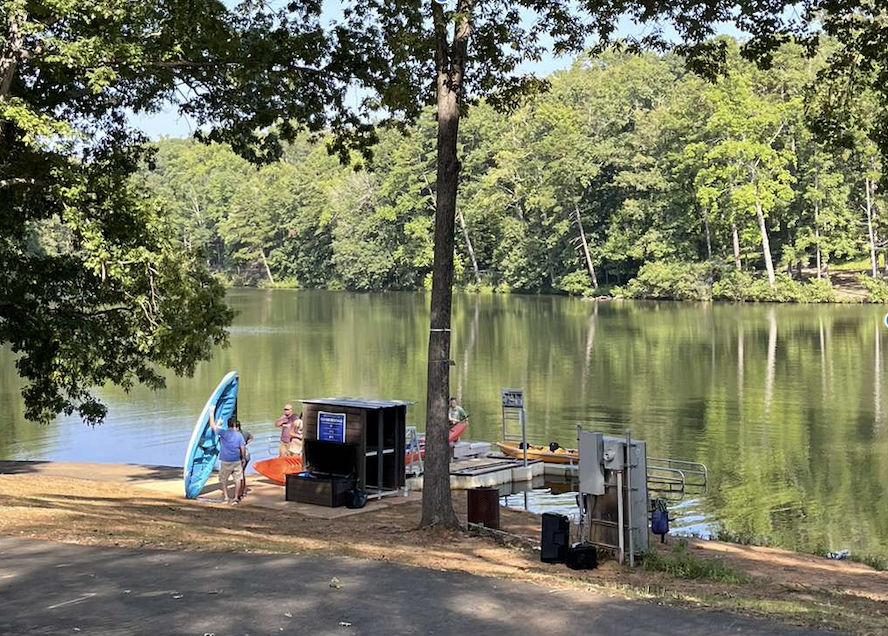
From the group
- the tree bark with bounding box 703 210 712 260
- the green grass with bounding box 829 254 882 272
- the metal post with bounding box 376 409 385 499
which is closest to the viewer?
the metal post with bounding box 376 409 385 499

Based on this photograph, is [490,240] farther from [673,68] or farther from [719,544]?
[719,544]

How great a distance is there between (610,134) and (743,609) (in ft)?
289

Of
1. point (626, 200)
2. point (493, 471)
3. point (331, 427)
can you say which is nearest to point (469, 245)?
point (626, 200)

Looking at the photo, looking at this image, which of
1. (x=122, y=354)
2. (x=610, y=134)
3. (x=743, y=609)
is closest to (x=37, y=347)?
(x=122, y=354)

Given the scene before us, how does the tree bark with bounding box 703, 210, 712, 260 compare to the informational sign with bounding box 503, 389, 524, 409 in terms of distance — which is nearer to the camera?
the informational sign with bounding box 503, 389, 524, 409

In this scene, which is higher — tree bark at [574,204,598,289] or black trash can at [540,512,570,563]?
tree bark at [574,204,598,289]

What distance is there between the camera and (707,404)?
34031 mm

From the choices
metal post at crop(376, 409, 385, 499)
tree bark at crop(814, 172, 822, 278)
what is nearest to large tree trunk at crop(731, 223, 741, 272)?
tree bark at crop(814, 172, 822, 278)

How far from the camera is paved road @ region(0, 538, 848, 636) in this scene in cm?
834

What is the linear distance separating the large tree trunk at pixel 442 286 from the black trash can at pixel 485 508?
0.41m

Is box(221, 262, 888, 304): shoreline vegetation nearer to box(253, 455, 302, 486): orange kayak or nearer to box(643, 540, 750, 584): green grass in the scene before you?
box(253, 455, 302, 486): orange kayak

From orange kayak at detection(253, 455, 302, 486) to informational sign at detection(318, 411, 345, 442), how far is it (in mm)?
2125

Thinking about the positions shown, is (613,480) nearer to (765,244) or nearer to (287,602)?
(287,602)

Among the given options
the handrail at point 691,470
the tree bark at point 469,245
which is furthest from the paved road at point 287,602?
the tree bark at point 469,245
